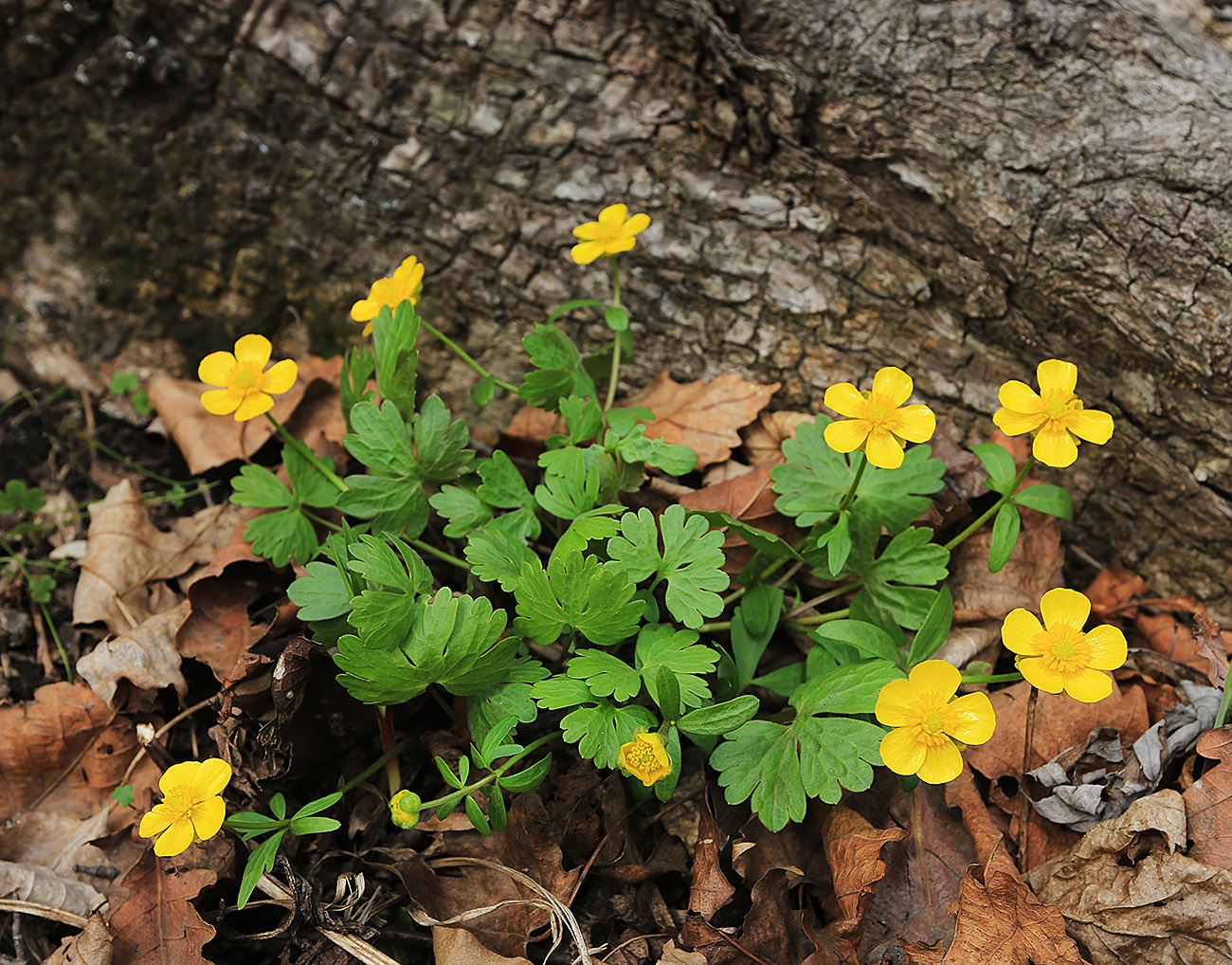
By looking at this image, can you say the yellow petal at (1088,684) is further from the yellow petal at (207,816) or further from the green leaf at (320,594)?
the yellow petal at (207,816)

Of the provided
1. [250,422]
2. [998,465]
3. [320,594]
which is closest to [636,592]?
[320,594]

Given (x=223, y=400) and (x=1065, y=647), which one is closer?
(x=1065, y=647)

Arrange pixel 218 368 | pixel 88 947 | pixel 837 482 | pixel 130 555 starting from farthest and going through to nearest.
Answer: pixel 130 555 < pixel 837 482 < pixel 218 368 < pixel 88 947

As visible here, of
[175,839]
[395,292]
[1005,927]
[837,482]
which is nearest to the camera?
[175,839]

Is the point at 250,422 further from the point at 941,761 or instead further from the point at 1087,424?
the point at 1087,424

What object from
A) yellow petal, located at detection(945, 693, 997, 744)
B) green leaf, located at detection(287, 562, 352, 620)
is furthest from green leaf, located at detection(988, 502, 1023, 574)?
green leaf, located at detection(287, 562, 352, 620)

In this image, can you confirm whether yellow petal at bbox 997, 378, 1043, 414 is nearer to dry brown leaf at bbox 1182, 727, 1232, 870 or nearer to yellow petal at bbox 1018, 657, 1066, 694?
yellow petal at bbox 1018, 657, 1066, 694
